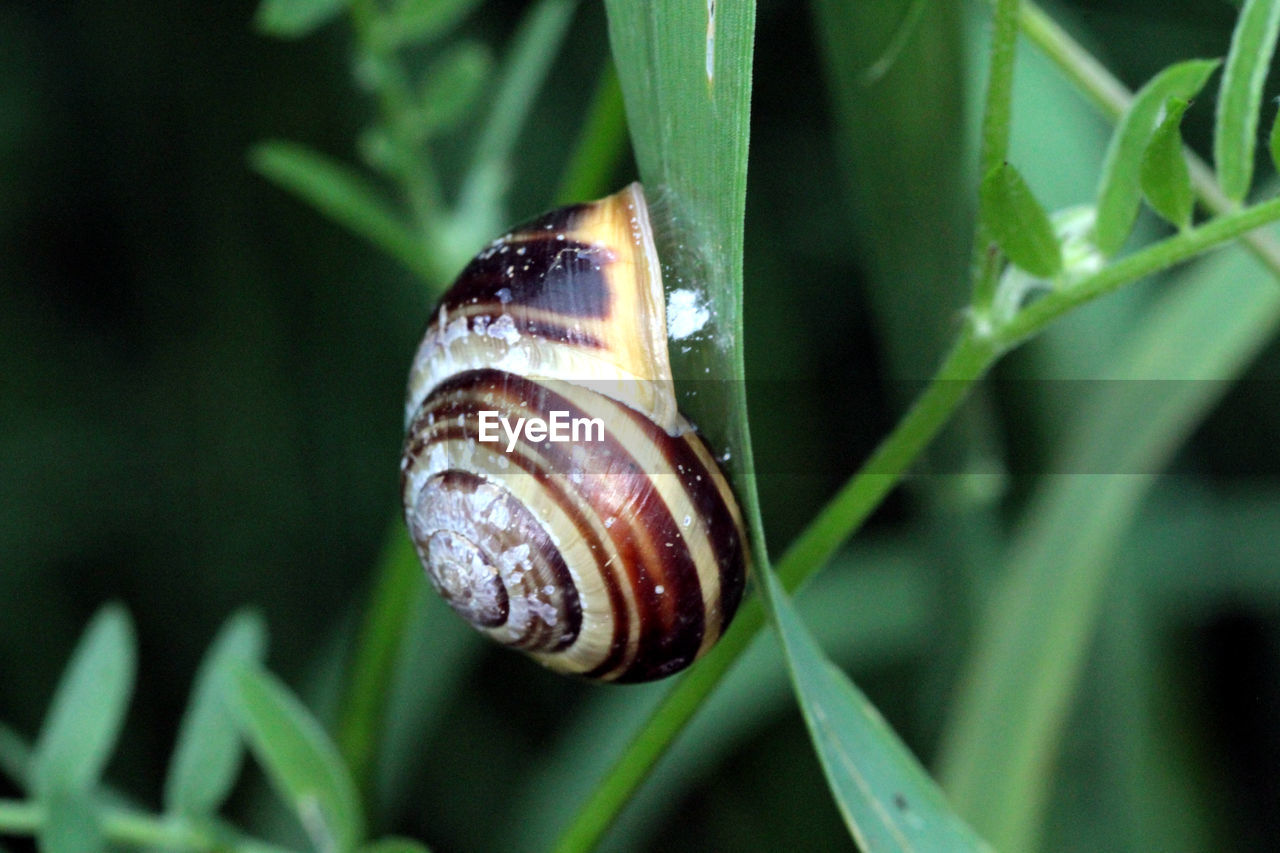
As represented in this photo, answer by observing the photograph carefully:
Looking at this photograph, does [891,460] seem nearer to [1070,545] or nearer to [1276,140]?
[1276,140]

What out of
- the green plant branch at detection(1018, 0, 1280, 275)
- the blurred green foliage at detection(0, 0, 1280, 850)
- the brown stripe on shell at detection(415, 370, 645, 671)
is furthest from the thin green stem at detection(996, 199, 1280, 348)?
the blurred green foliage at detection(0, 0, 1280, 850)

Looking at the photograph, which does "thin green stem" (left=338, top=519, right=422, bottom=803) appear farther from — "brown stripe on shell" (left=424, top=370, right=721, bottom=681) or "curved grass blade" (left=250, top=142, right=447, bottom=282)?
"brown stripe on shell" (left=424, top=370, right=721, bottom=681)

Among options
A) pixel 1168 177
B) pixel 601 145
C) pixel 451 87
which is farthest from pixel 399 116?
pixel 1168 177

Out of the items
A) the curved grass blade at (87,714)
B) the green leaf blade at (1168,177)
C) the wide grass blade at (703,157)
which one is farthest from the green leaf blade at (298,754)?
the green leaf blade at (1168,177)

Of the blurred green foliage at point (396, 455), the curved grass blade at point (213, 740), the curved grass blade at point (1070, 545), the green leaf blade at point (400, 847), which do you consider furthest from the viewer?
the blurred green foliage at point (396, 455)

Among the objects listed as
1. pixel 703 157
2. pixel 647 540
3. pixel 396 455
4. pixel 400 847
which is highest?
pixel 703 157

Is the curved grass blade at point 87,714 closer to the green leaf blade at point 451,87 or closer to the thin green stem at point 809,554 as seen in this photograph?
the thin green stem at point 809,554
